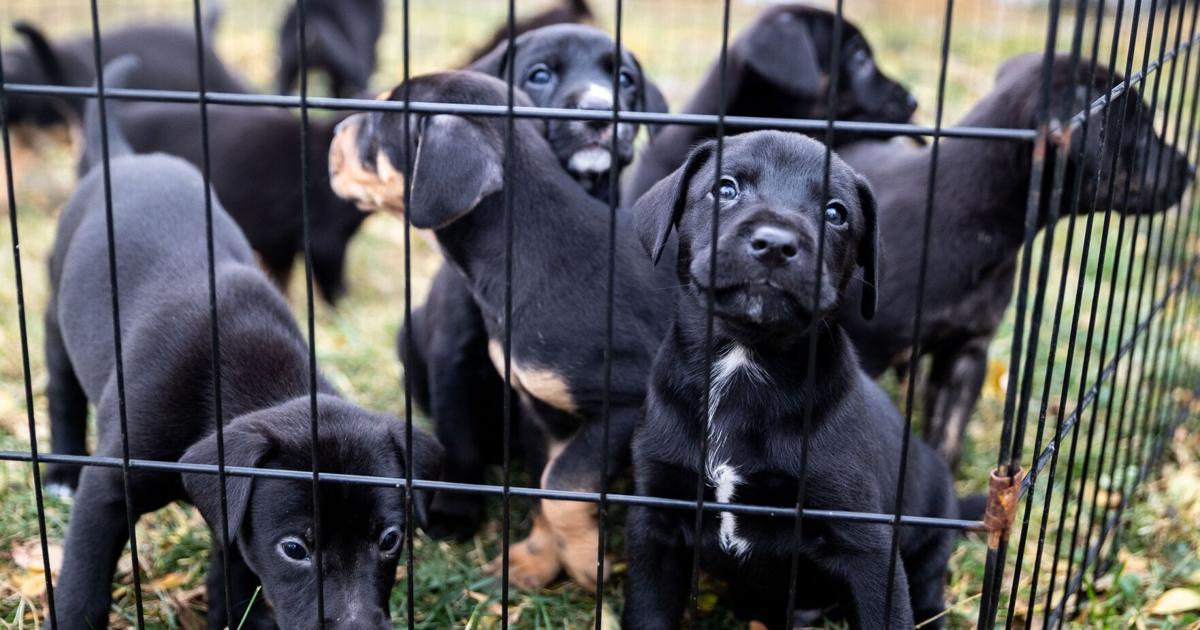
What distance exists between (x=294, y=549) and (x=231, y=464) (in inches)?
9.9

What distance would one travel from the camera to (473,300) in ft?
12.9

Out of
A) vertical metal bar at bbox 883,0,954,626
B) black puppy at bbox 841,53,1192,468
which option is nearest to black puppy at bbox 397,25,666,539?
black puppy at bbox 841,53,1192,468

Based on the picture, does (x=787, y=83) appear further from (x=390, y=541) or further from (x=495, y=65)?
(x=390, y=541)

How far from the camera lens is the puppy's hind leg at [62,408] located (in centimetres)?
389

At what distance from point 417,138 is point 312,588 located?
1.37m

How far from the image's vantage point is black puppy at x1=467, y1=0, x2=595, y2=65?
5605mm

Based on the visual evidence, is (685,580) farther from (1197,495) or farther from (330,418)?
(1197,495)

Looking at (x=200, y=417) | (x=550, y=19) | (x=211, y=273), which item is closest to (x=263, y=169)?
(x=550, y=19)

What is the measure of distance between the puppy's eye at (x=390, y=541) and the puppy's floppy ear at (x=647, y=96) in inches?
76.3

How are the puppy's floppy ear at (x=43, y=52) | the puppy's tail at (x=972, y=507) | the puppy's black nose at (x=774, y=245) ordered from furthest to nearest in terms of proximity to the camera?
the puppy's floppy ear at (x=43, y=52), the puppy's tail at (x=972, y=507), the puppy's black nose at (x=774, y=245)

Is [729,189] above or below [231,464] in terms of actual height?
above

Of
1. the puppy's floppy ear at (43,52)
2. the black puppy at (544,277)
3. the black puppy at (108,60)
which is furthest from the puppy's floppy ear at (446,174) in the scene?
the puppy's floppy ear at (43,52)

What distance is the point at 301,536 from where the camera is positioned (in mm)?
2703

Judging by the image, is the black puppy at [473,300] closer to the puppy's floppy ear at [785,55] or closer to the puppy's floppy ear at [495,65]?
the puppy's floppy ear at [495,65]
